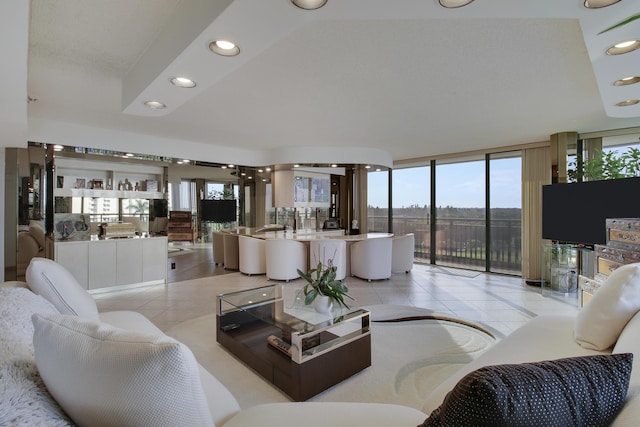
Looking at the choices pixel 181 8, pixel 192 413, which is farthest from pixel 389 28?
pixel 192 413

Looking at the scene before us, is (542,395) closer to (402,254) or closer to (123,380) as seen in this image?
(123,380)

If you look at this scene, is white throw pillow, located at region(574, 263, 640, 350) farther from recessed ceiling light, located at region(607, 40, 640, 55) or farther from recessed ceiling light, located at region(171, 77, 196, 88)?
recessed ceiling light, located at region(171, 77, 196, 88)

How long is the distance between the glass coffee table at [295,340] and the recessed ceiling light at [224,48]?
1.77m

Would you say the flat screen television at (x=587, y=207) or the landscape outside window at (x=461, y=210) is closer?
the flat screen television at (x=587, y=207)

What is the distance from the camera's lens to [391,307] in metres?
3.88

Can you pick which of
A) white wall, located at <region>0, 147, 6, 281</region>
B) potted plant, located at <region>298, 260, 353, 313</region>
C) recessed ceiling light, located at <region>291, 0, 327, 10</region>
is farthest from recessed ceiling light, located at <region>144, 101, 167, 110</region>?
white wall, located at <region>0, 147, 6, 281</region>

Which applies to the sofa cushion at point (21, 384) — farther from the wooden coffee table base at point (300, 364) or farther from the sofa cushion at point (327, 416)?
the wooden coffee table base at point (300, 364)

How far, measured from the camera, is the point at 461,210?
6.55 m

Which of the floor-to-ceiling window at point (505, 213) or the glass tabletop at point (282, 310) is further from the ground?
the floor-to-ceiling window at point (505, 213)

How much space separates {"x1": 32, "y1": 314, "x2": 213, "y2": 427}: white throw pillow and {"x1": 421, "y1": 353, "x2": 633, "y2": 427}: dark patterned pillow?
59 cm

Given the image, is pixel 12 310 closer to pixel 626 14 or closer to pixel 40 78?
pixel 40 78

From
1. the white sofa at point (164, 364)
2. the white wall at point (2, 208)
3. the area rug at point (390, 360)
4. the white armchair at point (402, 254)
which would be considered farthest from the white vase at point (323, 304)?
the white wall at point (2, 208)

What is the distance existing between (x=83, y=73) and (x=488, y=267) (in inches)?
275

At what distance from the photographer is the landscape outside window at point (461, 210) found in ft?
Result: 19.3
